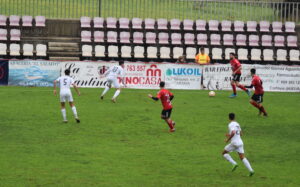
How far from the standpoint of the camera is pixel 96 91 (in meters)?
33.4

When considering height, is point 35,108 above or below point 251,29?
below

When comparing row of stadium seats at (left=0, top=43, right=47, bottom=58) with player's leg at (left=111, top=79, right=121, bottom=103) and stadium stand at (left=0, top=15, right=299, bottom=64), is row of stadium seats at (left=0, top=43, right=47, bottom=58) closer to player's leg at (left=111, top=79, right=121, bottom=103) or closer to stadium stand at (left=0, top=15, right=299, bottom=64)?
stadium stand at (left=0, top=15, right=299, bottom=64)

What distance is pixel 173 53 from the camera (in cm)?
3894

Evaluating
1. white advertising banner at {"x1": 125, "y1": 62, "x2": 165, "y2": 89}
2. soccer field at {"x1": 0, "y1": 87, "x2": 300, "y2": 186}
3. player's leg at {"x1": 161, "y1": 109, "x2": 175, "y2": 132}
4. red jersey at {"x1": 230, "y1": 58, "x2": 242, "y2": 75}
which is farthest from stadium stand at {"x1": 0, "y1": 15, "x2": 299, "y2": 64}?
player's leg at {"x1": 161, "y1": 109, "x2": 175, "y2": 132}

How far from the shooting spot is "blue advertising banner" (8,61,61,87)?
33.6m

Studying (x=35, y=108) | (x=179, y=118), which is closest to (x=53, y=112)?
(x=35, y=108)

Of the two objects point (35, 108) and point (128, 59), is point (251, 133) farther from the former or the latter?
A: point (128, 59)

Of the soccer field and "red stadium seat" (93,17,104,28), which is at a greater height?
"red stadium seat" (93,17,104,28)

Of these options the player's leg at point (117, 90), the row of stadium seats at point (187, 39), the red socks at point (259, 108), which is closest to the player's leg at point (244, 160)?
the red socks at point (259, 108)

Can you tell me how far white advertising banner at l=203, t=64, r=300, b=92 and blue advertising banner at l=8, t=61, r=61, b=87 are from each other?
8227mm

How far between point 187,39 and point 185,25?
48.7 inches

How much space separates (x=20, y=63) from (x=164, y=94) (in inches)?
493

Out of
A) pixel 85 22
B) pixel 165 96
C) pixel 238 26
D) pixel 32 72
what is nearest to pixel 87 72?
pixel 32 72

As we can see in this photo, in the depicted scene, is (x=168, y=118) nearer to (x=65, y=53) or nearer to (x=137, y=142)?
(x=137, y=142)
